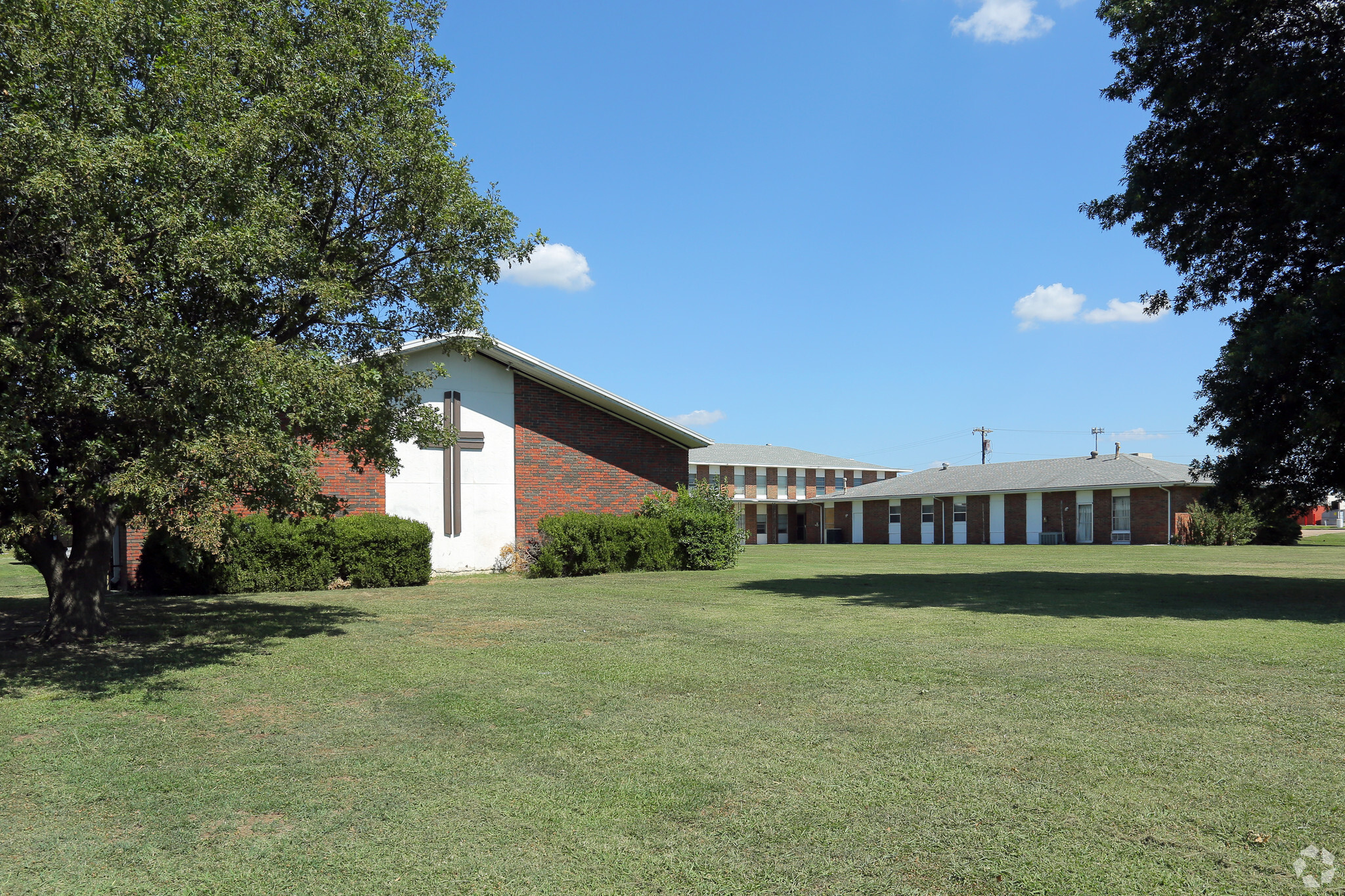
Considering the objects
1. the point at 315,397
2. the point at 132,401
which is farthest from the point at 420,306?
the point at 132,401

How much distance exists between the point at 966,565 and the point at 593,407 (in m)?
12.1

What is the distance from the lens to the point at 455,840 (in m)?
4.39

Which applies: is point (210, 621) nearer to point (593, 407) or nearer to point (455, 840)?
point (455, 840)

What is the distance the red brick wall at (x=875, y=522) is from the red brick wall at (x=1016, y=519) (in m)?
8.97

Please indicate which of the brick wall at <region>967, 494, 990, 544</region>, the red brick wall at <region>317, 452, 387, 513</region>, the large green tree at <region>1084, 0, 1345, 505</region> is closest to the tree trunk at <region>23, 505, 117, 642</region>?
the red brick wall at <region>317, 452, 387, 513</region>

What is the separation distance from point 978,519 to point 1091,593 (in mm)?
35699

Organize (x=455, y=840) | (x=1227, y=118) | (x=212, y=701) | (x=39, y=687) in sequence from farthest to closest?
1. (x=1227, y=118)
2. (x=39, y=687)
3. (x=212, y=701)
4. (x=455, y=840)

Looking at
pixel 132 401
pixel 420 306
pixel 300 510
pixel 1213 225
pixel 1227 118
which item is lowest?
pixel 300 510

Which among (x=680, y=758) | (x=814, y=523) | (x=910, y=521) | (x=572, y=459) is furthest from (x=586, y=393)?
(x=814, y=523)

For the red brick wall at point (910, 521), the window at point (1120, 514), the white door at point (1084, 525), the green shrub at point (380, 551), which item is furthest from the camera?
the red brick wall at point (910, 521)

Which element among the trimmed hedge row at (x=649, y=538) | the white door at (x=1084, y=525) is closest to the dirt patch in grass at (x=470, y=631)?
the trimmed hedge row at (x=649, y=538)

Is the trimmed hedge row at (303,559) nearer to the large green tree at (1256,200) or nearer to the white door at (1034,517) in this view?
the large green tree at (1256,200)

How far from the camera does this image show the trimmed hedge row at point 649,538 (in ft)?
72.8

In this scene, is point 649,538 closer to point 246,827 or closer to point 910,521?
point 246,827
